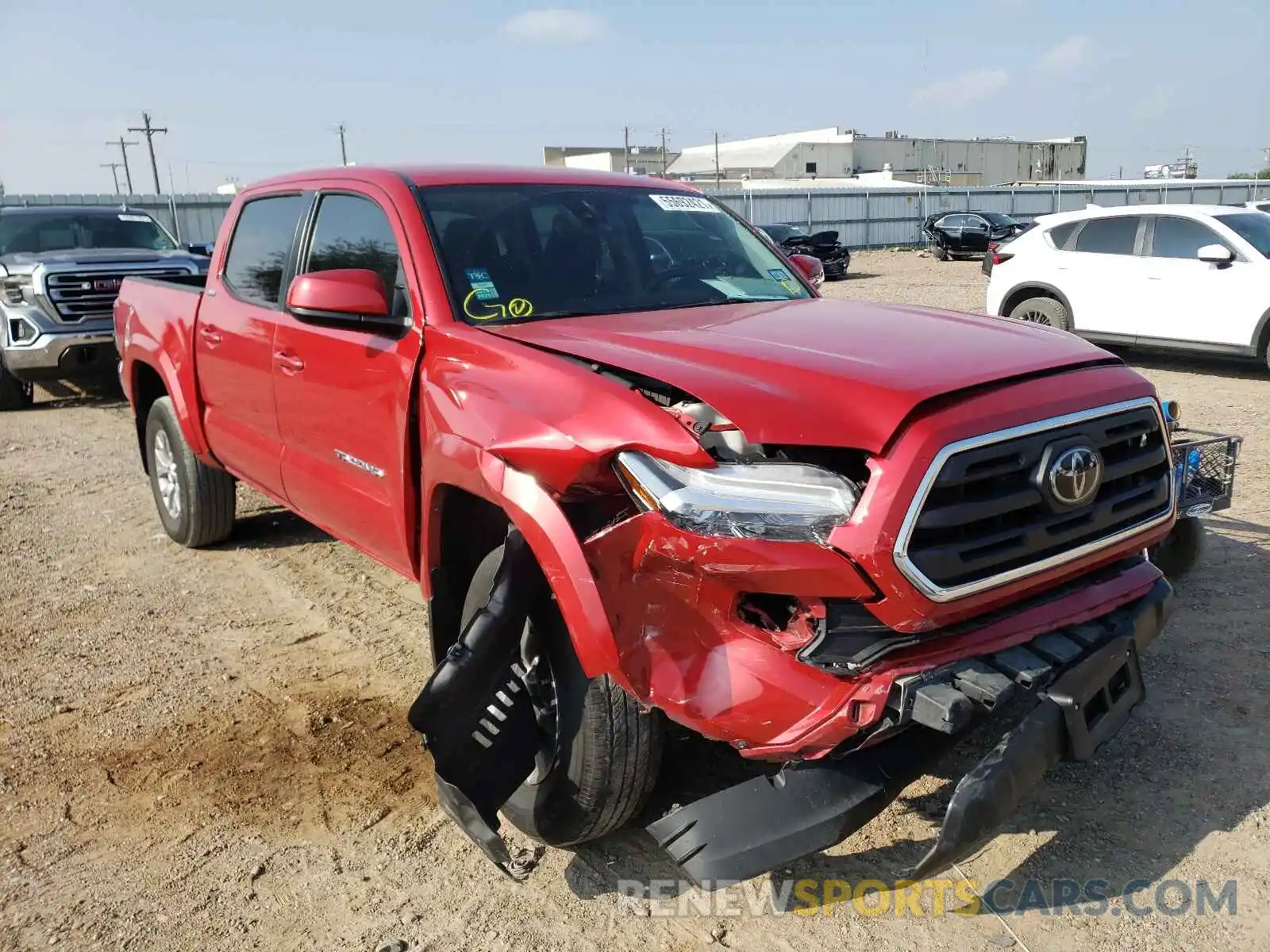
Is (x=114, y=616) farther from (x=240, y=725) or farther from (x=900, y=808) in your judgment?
(x=900, y=808)

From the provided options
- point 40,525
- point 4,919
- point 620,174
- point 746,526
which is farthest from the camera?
point 40,525

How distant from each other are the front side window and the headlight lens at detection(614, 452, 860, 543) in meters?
9.42

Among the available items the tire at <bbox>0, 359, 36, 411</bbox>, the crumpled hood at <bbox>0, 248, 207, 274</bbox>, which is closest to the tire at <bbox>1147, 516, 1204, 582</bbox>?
the crumpled hood at <bbox>0, 248, 207, 274</bbox>

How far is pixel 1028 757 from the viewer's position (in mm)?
2322

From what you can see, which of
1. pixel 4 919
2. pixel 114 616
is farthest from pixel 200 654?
pixel 4 919

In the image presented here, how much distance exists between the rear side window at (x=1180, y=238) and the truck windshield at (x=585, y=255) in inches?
299

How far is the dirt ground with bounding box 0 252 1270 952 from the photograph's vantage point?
269cm

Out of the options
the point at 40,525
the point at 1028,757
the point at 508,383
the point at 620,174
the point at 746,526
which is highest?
the point at 620,174

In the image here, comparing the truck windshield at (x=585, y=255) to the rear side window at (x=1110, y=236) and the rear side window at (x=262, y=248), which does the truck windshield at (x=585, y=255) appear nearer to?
the rear side window at (x=262, y=248)

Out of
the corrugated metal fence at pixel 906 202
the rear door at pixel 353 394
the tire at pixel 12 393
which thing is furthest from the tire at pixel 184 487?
the corrugated metal fence at pixel 906 202

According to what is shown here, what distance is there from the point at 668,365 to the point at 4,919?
7.64 feet

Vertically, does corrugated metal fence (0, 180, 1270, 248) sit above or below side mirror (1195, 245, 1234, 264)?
above

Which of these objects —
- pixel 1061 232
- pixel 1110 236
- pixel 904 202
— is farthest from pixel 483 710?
pixel 904 202

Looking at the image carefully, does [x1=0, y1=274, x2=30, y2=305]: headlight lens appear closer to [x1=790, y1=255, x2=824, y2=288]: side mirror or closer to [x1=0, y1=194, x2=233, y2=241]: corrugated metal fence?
[x1=790, y1=255, x2=824, y2=288]: side mirror
